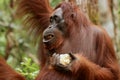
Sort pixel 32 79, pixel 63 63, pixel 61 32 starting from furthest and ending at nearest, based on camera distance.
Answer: pixel 32 79
pixel 61 32
pixel 63 63

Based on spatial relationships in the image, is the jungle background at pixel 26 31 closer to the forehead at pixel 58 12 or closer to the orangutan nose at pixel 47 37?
the forehead at pixel 58 12

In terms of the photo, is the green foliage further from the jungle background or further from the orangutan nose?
the orangutan nose

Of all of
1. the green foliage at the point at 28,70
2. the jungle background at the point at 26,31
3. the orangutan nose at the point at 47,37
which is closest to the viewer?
the orangutan nose at the point at 47,37

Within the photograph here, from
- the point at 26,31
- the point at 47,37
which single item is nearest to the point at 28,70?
the point at 26,31

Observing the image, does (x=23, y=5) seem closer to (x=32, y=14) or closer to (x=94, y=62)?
(x=32, y=14)

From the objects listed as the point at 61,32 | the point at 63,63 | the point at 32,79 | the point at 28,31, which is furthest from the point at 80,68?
the point at 28,31

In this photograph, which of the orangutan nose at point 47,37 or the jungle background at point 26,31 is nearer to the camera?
the orangutan nose at point 47,37

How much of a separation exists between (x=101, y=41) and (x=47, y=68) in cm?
70

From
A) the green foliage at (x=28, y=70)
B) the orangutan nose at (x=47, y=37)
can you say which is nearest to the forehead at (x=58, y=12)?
the orangutan nose at (x=47, y=37)

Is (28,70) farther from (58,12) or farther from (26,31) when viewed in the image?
(58,12)

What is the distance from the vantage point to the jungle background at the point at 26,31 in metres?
5.72

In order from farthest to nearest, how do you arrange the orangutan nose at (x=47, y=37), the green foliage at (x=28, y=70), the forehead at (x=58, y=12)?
the green foliage at (x=28, y=70)
the forehead at (x=58, y=12)
the orangutan nose at (x=47, y=37)

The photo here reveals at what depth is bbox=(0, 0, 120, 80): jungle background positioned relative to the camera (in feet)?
18.8

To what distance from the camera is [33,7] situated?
5801 mm
